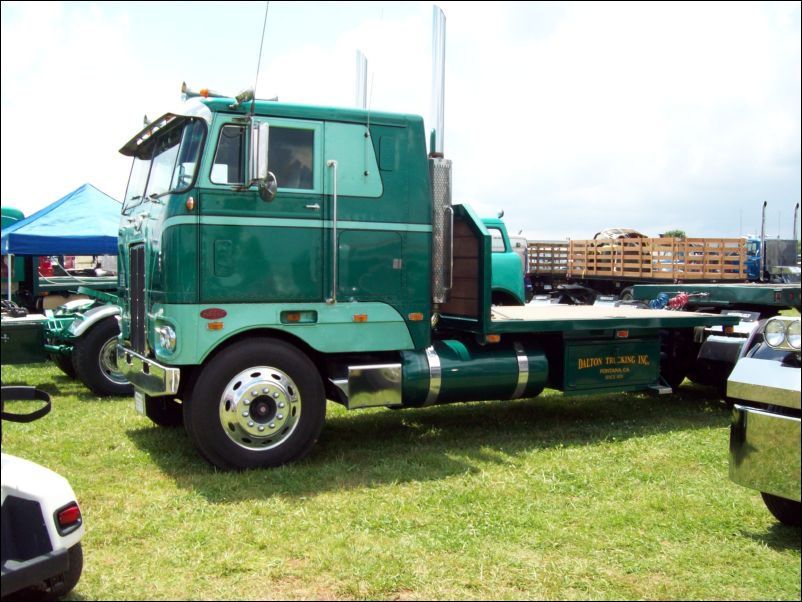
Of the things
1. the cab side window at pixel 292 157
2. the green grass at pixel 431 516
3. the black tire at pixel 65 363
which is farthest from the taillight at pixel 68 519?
the black tire at pixel 65 363

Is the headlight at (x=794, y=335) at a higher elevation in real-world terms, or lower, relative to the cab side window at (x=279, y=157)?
lower

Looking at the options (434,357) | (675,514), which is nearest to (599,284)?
(434,357)

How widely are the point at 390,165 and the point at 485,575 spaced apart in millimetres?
3597

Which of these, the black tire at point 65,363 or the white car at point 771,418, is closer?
the white car at point 771,418

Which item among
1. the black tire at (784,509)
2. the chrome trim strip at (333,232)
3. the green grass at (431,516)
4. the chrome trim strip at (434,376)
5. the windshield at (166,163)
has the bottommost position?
the green grass at (431,516)

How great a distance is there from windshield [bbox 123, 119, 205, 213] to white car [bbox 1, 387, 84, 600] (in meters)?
2.98

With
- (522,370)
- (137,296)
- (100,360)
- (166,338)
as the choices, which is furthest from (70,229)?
(522,370)

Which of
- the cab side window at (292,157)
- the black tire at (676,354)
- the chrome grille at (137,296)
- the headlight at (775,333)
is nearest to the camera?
the headlight at (775,333)

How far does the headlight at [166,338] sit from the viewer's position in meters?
5.88

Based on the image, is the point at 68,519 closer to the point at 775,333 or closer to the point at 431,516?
the point at 431,516

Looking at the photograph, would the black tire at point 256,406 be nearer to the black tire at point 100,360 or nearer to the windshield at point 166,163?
the windshield at point 166,163

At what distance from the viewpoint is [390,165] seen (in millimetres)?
6512

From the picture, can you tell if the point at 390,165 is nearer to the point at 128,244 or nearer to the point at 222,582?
the point at 128,244

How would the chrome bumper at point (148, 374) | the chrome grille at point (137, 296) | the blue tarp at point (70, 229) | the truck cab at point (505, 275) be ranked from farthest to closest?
the truck cab at point (505, 275) → the blue tarp at point (70, 229) → the chrome grille at point (137, 296) → the chrome bumper at point (148, 374)
